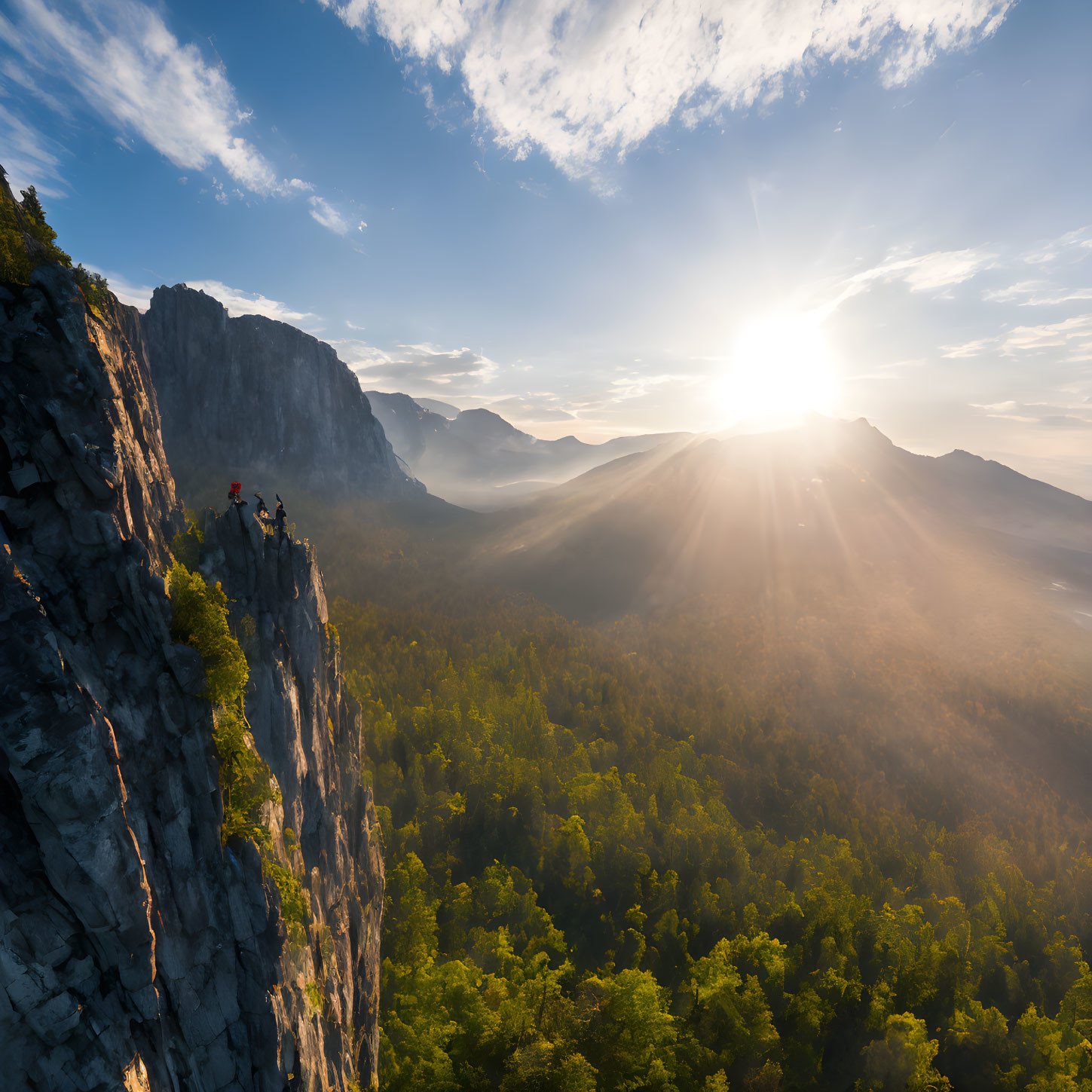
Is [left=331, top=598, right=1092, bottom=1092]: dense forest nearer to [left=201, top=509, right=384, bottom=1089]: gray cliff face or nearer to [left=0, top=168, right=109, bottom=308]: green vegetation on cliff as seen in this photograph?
[left=201, top=509, right=384, bottom=1089]: gray cliff face

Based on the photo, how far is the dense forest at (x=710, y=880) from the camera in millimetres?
39062

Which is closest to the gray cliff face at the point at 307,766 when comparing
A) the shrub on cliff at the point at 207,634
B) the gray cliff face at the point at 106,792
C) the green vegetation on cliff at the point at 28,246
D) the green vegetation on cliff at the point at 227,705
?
the gray cliff face at the point at 106,792

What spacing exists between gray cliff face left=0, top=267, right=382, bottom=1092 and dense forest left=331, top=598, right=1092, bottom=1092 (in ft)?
68.0

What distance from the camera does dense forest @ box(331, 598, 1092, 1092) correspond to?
39.1m

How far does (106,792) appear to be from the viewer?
48.5 ft

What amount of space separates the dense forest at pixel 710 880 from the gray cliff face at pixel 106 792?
20.7m

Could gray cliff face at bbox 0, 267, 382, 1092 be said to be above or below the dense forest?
above

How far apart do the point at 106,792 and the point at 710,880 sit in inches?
2734

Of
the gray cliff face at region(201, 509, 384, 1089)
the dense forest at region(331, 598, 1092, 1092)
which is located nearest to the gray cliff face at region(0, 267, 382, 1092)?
the gray cliff face at region(201, 509, 384, 1089)

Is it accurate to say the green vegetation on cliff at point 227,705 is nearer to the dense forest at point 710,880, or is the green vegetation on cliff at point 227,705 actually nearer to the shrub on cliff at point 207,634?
the shrub on cliff at point 207,634

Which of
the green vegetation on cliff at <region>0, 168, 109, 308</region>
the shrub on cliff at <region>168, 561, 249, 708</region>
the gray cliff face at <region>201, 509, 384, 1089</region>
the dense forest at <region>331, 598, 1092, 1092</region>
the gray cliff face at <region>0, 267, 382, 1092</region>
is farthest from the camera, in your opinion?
the dense forest at <region>331, 598, 1092, 1092</region>

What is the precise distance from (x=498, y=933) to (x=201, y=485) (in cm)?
18785

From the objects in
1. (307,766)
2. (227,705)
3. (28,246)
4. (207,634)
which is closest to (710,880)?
(307,766)

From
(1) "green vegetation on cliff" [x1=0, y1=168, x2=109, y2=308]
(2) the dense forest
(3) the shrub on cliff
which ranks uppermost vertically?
(1) "green vegetation on cliff" [x1=0, y1=168, x2=109, y2=308]
